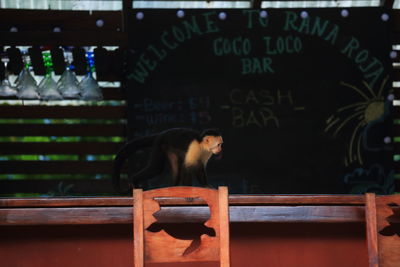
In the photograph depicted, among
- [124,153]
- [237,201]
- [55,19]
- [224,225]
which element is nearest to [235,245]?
[237,201]

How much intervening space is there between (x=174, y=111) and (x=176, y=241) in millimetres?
3117

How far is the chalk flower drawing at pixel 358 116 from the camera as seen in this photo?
16.9ft

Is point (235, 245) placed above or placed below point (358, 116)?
below

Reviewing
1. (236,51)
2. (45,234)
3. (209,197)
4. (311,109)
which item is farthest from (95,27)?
(209,197)

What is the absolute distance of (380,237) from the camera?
2.21 m

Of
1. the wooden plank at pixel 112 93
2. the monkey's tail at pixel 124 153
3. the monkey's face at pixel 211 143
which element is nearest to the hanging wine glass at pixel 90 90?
the wooden plank at pixel 112 93

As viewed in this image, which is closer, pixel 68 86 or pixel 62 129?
pixel 68 86

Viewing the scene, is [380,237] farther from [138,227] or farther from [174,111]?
[174,111]

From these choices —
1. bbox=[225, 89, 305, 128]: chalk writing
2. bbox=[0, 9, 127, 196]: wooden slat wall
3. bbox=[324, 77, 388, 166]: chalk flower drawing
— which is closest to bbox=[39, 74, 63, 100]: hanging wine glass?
bbox=[0, 9, 127, 196]: wooden slat wall

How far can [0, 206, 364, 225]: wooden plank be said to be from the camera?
2.37 meters

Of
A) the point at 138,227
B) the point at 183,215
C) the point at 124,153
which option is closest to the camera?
the point at 138,227

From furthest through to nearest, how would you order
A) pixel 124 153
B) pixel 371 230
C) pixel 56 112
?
pixel 56 112 < pixel 124 153 < pixel 371 230

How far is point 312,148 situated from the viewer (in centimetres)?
516

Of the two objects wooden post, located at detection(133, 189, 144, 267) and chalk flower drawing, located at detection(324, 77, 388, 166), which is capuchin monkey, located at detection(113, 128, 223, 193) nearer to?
wooden post, located at detection(133, 189, 144, 267)
